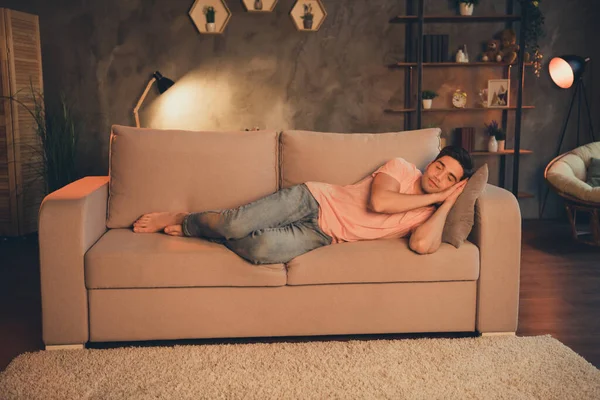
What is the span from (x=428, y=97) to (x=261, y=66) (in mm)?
1449

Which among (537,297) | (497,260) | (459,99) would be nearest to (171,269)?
(497,260)

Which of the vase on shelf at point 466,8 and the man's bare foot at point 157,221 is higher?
the vase on shelf at point 466,8

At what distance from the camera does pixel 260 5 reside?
5254 millimetres

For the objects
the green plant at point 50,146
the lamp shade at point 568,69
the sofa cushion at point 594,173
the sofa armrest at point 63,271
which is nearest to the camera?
the sofa armrest at point 63,271

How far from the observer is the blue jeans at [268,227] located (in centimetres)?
254

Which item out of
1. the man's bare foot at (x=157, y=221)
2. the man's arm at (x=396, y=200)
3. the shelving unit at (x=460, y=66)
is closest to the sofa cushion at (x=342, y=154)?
the man's arm at (x=396, y=200)

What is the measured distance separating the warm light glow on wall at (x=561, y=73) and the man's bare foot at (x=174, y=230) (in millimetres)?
3670

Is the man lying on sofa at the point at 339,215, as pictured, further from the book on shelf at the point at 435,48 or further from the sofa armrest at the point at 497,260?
the book on shelf at the point at 435,48

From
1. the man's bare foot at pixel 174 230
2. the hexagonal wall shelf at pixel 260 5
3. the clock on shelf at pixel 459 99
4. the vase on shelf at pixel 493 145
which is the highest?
the hexagonal wall shelf at pixel 260 5

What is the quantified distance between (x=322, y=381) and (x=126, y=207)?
132cm

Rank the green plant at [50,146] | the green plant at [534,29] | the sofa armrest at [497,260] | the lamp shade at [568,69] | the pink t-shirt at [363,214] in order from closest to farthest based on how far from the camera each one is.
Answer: the sofa armrest at [497,260]
the pink t-shirt at [363,214]
the green plant at [50,146]
the lamp shade at [568,69]
the green plant at [534,29]

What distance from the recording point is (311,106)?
5.42 meters

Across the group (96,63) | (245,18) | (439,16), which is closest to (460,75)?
(439,16)

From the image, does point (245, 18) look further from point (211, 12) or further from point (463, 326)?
point (463, 326)
